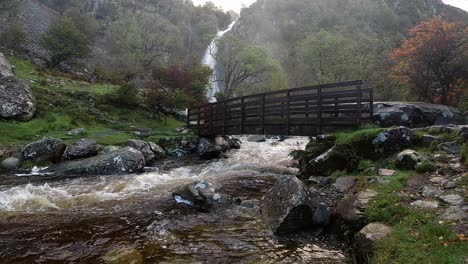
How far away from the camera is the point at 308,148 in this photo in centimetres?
1253

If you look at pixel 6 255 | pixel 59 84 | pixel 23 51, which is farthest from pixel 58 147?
pixel 23 51

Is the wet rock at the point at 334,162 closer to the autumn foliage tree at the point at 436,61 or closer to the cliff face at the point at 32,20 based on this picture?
the autumn foliage tree at the point at 436,61

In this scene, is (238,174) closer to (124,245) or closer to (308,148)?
(308,148)

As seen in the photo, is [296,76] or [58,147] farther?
[296,76]

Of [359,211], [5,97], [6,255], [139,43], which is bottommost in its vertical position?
[6,255]

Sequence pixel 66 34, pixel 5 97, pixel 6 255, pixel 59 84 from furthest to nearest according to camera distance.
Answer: pixel 66 34
pixel 59 84
pixel 5 97
pixel 6 255

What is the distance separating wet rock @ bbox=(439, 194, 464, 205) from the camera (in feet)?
18.4

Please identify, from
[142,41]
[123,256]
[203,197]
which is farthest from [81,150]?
[142,41]

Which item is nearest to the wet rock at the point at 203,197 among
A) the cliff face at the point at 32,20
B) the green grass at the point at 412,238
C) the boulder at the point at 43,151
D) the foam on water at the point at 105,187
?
the foam on water at the point at 105,187

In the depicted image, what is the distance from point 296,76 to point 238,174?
121 ft

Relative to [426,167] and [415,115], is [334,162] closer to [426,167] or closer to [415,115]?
[426,167]

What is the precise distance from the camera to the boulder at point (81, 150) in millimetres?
14508

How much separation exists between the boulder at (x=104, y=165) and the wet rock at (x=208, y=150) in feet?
16.3

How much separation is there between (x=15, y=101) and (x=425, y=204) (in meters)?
21.3
